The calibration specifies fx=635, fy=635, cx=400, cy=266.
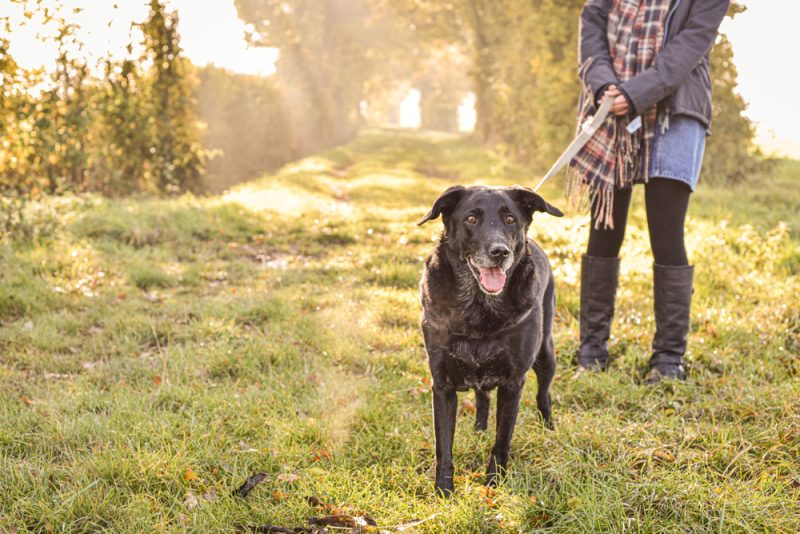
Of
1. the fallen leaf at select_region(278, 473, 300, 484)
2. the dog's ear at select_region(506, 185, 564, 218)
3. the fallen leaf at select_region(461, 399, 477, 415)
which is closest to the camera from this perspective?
the fallen leaf at select_region(278, 473, 300, 484)

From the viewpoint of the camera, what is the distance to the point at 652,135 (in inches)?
152

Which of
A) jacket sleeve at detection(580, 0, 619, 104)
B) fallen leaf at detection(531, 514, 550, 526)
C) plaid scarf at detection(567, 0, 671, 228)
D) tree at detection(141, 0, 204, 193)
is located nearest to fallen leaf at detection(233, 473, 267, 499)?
fallen leaf at detection(531, 514, 550, 526)

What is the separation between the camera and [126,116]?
11047mm

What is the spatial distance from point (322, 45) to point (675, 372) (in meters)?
33.7

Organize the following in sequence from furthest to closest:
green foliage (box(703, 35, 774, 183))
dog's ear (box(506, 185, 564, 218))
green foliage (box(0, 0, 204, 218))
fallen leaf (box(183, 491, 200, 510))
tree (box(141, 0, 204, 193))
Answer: green foliage (box(703, 35, 774, 183)) < tree (box(141, 0, 204, 193)) < green foliage (box(0, 0, 204, 218)) < dog's ear (box(506, 185, 564, 218)) < fallen leaf (box(183, 491, 200, 510))

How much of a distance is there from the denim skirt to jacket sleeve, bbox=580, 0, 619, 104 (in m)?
0.43

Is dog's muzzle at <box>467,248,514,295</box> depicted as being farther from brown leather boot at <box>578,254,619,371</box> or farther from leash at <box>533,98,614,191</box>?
brown leather boot at <box>578,254,619,371</box>

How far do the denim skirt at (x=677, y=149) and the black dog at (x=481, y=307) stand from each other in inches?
48.5

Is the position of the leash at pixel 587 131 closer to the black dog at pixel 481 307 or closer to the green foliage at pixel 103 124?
the black dog at pixel 481 307

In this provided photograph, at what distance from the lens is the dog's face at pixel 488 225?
2.77m

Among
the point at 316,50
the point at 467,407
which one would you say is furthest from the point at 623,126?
the point at 316,50

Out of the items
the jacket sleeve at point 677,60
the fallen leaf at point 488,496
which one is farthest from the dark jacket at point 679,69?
the fallen leaf at point 488,496

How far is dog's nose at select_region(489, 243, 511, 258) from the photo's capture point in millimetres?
2711

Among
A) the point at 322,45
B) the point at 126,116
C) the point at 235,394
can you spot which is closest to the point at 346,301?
the point at 235,394
